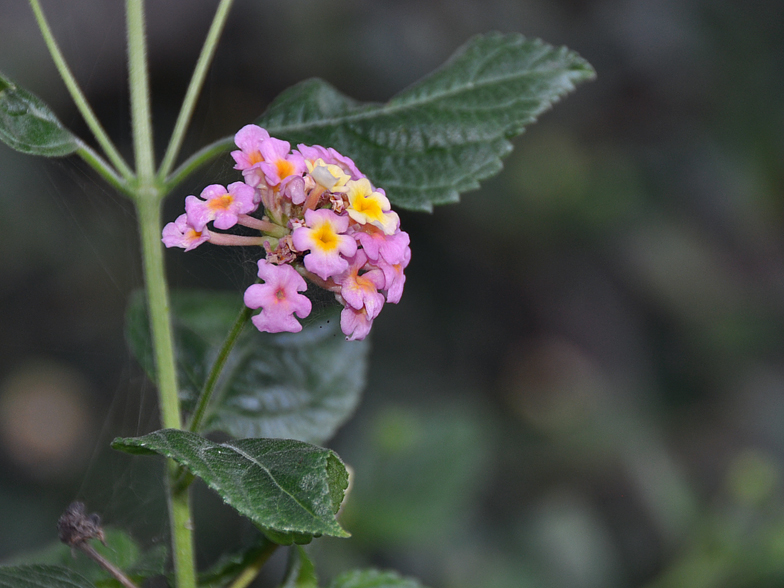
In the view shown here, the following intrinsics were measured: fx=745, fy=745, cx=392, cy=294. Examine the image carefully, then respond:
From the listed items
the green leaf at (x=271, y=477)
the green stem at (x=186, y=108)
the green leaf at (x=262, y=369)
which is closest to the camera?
the green leaf at (x=271, y=477)

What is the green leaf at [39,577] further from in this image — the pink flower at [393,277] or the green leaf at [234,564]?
the pink flower at [393,277]

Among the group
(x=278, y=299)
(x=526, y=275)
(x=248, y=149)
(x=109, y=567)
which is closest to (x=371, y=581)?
(x=109, y=567)

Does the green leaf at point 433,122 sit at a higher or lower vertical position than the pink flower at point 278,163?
higher

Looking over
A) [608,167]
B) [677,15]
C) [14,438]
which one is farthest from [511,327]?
[14,438]

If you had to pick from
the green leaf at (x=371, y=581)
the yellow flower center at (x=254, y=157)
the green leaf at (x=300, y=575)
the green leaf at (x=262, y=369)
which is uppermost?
the yellow flower center at (x=254, y=157)

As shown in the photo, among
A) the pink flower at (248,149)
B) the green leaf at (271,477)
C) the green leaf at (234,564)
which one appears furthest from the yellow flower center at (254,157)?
the green leaf at (234,564)

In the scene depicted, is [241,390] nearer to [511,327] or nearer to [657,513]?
[657,513]
